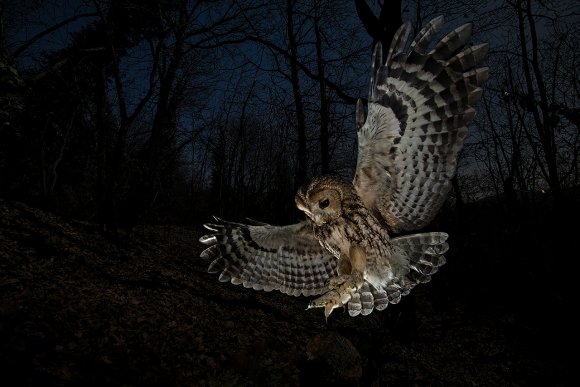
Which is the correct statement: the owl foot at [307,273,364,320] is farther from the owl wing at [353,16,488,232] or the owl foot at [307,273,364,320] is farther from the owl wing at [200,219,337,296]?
the owl wing at [200,219,337,296]

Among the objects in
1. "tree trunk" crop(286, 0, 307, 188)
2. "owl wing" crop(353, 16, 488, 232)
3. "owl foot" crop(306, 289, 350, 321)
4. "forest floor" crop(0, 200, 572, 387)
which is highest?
"tree trunk" crop(286, 0, 307, 188)

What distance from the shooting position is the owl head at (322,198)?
69.7 inches

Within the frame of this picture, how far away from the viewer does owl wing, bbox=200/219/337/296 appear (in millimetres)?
2480

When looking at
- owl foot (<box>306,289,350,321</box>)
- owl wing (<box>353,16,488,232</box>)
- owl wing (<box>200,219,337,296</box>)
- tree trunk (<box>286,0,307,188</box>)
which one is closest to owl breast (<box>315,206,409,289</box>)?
owl wing (<box>353,16,488,232</box>)

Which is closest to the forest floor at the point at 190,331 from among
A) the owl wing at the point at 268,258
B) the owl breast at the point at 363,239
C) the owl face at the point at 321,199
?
the owl wing at the point at 268,258

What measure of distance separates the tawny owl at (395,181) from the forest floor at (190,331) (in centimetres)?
70

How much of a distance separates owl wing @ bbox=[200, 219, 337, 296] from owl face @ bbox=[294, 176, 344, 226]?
668 mm

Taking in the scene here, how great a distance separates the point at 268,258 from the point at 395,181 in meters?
1.11

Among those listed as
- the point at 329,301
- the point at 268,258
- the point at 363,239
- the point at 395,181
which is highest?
the point at 395,181

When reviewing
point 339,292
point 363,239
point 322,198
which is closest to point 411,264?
point 363,239

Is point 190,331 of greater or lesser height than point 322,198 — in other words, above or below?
below

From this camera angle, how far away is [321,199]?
1782mm

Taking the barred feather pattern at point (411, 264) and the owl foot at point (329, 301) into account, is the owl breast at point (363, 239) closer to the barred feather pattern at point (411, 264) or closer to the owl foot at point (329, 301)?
the barred feather pattern at point (411, 264)

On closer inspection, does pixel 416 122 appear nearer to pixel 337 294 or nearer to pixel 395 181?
pixel 395 181
